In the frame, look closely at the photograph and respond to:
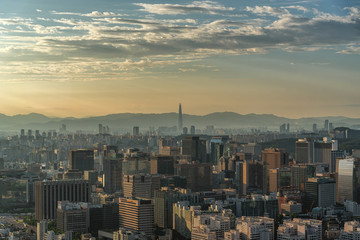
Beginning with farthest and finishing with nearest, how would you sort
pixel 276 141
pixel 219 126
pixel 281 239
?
pixel 219 126, pixel 276 141, pixel 281 239

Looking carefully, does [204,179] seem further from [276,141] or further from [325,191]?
[276,141]

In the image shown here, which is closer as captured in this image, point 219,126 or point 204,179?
point 204,179

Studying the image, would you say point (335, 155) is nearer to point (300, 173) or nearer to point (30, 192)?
point (300, 173)

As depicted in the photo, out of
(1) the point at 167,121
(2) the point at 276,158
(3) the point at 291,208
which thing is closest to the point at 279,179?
(3) the point at 291,208

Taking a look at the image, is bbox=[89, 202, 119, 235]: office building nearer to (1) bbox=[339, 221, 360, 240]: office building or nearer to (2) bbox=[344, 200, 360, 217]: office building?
(1) bbox=[339, 221, 360, 240]: office building

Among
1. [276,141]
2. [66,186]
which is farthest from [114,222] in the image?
[276,141]
